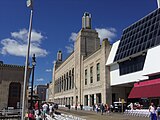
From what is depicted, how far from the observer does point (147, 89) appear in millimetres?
29953

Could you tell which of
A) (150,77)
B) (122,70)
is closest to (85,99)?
(122,70)

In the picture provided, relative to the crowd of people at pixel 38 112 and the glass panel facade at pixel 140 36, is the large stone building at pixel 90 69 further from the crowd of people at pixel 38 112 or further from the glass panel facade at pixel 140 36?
the crowd of people at pixel 38 112

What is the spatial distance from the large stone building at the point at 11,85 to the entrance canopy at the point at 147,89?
15.8 meters

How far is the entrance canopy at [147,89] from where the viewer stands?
2802 cm

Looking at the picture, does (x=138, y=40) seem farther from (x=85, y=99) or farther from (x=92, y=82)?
(x=85, y=99)

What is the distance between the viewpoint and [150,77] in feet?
100

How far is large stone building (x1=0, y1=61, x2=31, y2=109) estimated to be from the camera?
26473mm

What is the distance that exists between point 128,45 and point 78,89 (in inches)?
976

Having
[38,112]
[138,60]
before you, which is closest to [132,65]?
[138,60]

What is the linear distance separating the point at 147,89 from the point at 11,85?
56.8 ft

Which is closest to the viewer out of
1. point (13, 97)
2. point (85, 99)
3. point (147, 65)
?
point (13, 97)

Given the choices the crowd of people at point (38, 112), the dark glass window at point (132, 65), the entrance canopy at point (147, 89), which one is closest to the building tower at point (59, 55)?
the dark glass window at point (132, 65)

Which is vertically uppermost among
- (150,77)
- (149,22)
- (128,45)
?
(149,22)

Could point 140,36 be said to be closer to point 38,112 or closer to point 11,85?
point 11,85
